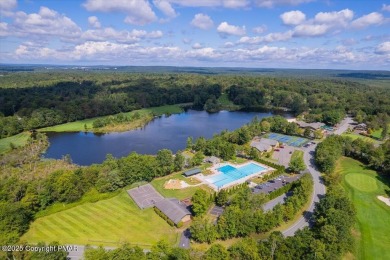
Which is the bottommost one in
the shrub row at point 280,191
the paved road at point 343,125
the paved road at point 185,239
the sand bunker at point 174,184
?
the paved road at point 343,125

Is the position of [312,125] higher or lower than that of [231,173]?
higher

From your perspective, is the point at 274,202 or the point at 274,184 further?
the point at 274,184

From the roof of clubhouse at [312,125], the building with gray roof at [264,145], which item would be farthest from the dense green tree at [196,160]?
the roof of clubhouse at [312,125]

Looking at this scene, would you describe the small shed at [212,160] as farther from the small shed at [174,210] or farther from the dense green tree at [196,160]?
the small shed at [174,210]

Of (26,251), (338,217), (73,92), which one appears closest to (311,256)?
(338,217)

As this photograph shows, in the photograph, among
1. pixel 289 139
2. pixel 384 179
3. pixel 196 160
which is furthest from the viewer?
pixel 289 139

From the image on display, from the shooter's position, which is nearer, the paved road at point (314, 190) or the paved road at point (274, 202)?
the paved road at point (314, 190)

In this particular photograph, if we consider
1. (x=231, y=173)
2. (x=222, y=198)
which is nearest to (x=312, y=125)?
(x=231, y=173)

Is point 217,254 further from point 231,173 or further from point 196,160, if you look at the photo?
point 196,160
